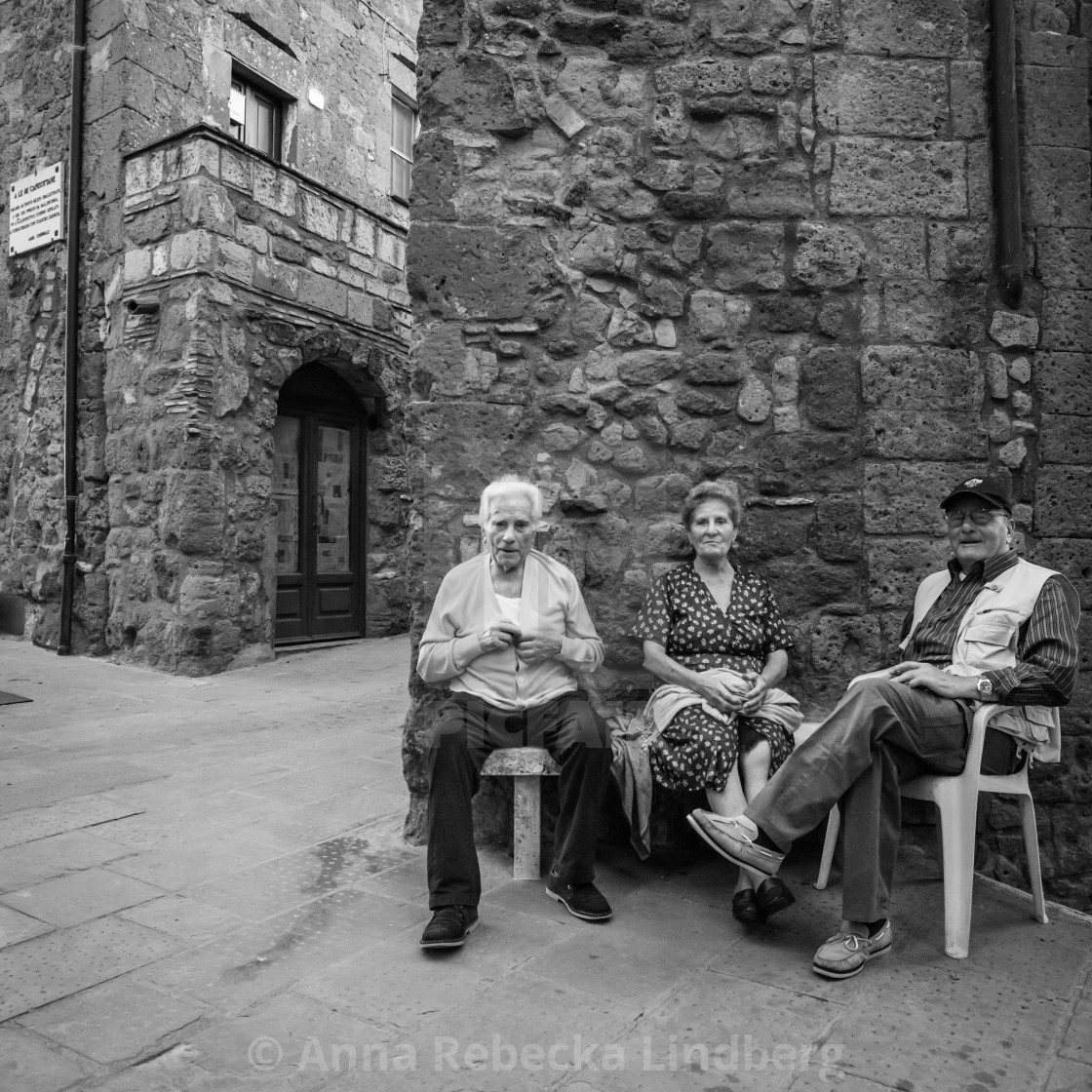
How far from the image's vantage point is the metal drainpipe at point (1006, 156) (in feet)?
11.1

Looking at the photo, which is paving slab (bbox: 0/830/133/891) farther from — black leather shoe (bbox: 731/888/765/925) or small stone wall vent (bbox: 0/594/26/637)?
small stone wall vent (bbox: 0/594/26/637)

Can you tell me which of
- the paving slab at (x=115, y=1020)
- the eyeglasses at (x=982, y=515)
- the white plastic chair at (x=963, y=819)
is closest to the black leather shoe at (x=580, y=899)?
the white plastic chair at (x=963, y=819)

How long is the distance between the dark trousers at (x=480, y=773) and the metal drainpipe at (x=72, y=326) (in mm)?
5513

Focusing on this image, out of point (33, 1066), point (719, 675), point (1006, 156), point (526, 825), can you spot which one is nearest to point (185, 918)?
point (33, 1066)

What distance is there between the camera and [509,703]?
2.83 meters

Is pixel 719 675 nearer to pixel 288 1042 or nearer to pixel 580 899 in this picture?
pixel 580 899

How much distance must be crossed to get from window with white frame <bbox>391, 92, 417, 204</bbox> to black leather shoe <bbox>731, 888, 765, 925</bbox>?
27.7 ft

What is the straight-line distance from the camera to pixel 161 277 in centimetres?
672

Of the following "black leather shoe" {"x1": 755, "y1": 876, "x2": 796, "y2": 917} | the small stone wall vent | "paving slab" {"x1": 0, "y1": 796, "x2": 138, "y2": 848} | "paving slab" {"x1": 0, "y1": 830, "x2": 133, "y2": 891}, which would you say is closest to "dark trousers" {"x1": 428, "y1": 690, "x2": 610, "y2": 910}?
"black leather shoe" {"x1": 755, "y1": 876, "x2": 796, "y2": 917}

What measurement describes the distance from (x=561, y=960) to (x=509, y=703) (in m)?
0.77

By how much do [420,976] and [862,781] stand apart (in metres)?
1.19

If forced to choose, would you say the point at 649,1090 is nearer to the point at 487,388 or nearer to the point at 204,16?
the point at 487,388

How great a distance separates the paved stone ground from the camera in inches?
71.4

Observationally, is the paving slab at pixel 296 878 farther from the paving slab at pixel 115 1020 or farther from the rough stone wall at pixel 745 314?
the rough stone wall at pixel 745 314
